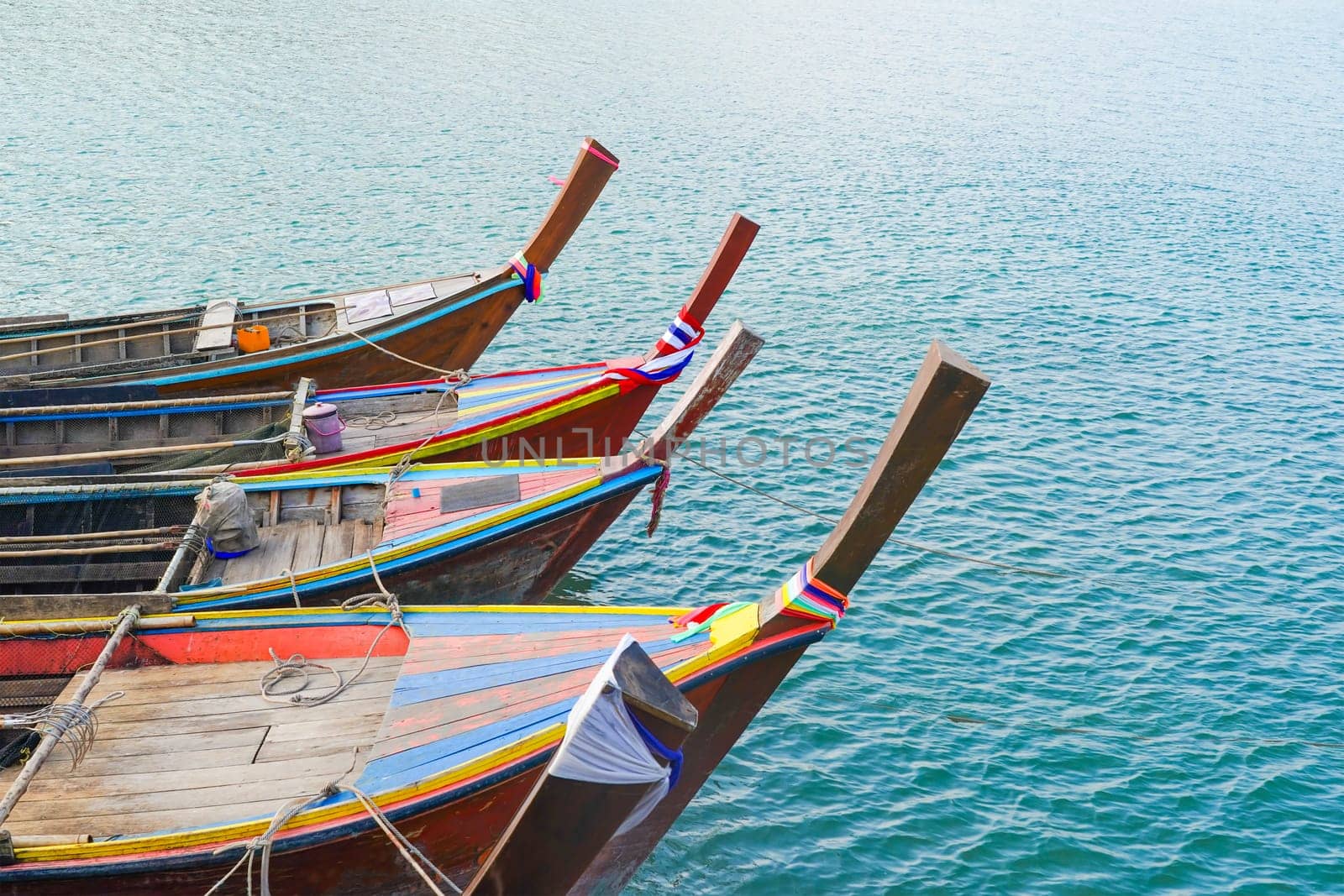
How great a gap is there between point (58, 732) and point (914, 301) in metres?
20.0

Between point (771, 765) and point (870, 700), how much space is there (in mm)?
1696

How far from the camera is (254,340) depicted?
1555 cm

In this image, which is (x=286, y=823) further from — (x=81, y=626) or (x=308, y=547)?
(x=308, y=547)

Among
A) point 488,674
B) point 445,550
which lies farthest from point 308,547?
point 488,674

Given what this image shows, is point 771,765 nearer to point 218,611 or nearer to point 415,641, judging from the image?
point 415,641

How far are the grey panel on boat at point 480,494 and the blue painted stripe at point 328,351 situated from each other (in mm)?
4382

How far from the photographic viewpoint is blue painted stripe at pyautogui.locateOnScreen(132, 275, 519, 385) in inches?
580

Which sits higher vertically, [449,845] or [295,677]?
[295,677]

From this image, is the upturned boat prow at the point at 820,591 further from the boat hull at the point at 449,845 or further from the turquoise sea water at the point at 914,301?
the turquoise sea water at the point at 914,301

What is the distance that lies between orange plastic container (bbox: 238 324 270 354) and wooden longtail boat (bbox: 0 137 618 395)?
0.64 ft

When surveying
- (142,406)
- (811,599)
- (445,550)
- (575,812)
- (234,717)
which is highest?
(811,599)

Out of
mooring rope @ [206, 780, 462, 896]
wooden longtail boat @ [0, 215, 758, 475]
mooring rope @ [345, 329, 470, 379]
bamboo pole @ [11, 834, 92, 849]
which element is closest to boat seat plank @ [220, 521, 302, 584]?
wooden longtail boat @ [0, 215, 758, 475]

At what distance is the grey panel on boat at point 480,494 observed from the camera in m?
11.5

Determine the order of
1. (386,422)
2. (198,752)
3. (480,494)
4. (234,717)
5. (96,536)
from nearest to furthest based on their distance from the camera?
(198,752) → (234,717) → (96,536) → (480,494) → (386,422)
